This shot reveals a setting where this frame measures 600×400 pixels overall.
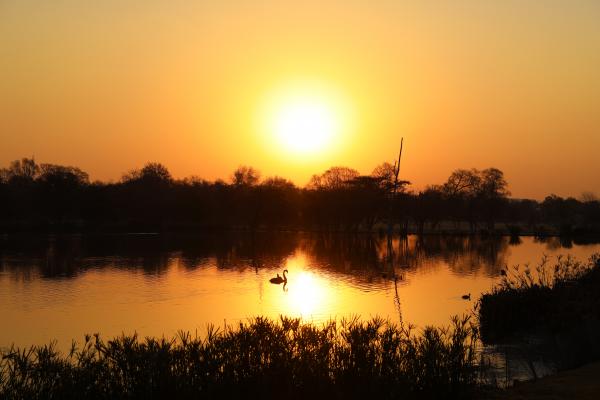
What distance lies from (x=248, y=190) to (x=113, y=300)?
300ft

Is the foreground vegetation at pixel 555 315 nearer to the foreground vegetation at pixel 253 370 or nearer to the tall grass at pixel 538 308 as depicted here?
the tall grass at pixel 538 308

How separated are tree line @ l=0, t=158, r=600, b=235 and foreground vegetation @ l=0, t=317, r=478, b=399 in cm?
8672

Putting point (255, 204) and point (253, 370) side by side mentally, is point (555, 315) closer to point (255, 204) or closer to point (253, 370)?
point (253, 370)

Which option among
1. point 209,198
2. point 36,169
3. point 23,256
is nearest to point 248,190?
point 209,198

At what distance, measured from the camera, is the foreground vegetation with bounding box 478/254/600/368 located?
1550cm

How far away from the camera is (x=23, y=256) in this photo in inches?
2136

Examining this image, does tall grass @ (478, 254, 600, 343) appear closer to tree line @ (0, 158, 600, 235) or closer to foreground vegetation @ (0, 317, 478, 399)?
foreground vegetation @ (0, 317, 478, 399)

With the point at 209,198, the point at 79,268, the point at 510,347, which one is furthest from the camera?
the point at 209,198

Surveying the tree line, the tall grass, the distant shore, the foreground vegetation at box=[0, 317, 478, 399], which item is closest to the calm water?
the tall grass

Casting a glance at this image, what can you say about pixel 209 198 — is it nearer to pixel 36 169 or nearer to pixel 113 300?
pixel 36 169

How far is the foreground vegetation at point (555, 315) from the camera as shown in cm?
1550

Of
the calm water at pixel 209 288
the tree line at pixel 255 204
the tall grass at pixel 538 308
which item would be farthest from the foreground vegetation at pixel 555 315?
the tree line at pixel 255 204

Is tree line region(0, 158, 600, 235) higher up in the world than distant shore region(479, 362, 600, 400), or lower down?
higher up

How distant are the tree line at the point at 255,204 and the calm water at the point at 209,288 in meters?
46.9
